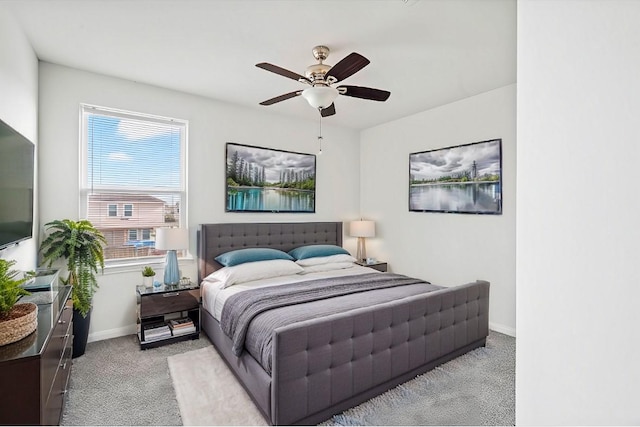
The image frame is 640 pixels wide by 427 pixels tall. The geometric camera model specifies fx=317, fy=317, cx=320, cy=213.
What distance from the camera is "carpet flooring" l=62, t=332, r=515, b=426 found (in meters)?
2.03

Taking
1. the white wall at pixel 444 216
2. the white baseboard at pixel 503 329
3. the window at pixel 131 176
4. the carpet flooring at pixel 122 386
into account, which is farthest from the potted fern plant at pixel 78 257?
the white baseboard at pixel 503 329

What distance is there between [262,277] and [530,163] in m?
3.07

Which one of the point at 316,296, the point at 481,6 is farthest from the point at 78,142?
the point at 481,6

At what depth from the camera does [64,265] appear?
3.01m

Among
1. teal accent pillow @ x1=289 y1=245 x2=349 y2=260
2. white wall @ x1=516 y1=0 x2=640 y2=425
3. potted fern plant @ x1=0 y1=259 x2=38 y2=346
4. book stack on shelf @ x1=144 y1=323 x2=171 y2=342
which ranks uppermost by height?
white wall @ x1=516 y1=0 x2=640 y2=425

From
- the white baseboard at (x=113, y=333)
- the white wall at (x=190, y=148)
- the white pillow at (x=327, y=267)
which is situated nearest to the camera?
the white wall at (x=190, y=148)

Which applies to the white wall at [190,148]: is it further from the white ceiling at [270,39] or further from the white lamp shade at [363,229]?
the white lamp shade at [363,229]

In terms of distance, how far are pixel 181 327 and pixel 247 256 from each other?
97cm

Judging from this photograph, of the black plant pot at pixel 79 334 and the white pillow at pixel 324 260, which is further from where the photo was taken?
the white pillow at pixel 324 260

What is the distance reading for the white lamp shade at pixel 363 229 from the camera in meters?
4.75

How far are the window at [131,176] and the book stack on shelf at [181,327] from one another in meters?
0.80

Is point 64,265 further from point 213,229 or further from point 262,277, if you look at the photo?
point 262,277

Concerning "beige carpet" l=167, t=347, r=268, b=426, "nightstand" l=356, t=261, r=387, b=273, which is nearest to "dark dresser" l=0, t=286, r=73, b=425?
"beige carpet" l=167, t=347, r=268, b=426

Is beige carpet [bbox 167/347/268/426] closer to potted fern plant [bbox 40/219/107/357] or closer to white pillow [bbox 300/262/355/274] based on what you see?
potted fern plant [bbox 40/219/107/357]
